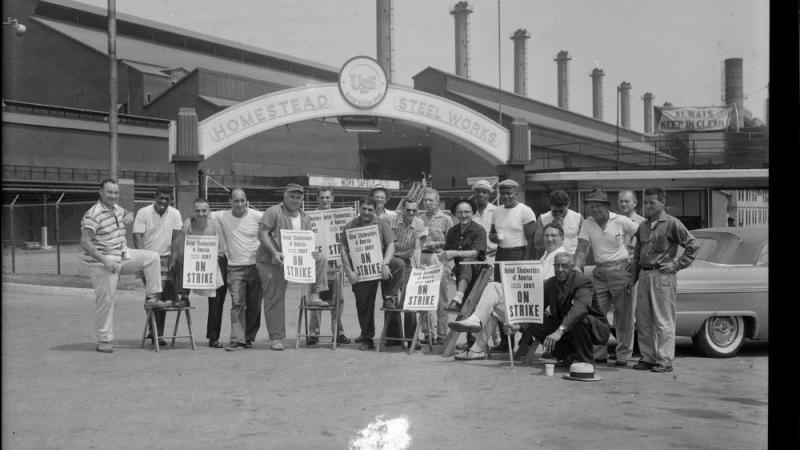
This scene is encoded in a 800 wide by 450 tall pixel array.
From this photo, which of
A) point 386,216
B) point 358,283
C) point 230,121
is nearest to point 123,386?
point 358,283

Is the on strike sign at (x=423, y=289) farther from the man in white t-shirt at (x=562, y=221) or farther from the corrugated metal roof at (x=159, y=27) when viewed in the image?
the corrugated metal roof at (x=159, y=27)

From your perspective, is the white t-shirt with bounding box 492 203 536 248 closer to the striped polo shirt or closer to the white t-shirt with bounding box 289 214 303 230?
the white t-shirt with bounding box 289 214 303 230

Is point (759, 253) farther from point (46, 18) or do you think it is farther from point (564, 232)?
point (46, 18)

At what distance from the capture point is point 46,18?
97.2ft

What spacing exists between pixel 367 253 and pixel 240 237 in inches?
62.3

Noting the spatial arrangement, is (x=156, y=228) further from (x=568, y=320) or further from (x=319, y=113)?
(x=319, y=113)

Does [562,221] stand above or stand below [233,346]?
above

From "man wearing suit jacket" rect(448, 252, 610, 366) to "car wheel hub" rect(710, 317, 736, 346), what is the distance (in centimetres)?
152

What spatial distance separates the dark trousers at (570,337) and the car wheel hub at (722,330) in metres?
1.77

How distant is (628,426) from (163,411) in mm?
3552

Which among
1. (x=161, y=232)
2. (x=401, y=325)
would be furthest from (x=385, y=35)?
(x=401, y=325)

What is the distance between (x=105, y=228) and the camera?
872 cm

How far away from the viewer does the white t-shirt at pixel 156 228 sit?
9.57 meters

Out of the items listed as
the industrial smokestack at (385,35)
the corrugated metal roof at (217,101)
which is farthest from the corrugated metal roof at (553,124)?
the industrial smokestack at (385,35)
